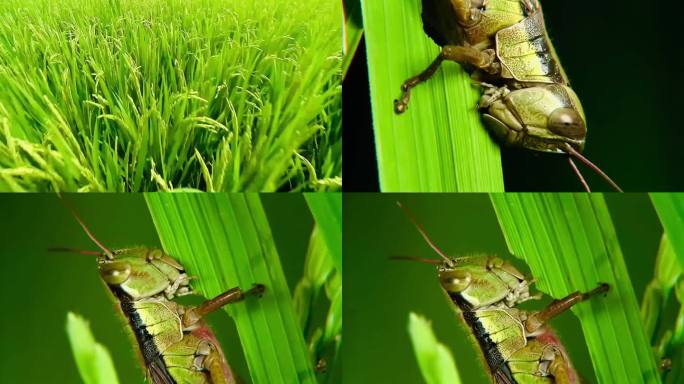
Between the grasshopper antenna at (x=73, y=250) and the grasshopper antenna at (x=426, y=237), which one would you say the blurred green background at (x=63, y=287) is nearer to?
the grasshopper antenna at (x=73, y=250)

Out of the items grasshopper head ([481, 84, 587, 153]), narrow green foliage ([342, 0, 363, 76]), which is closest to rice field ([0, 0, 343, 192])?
narrow green foliage ([342, 0, 363, 76])

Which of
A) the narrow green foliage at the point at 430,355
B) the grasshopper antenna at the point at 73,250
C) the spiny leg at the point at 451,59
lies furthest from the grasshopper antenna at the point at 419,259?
the grasshopper antenna at the point at 73,250

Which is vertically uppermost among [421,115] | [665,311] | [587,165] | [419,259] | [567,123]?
[421,115]

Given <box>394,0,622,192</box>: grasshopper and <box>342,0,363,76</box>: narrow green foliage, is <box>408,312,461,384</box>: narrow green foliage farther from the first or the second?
<box>342,0,363,76</box>: narrow green foliage

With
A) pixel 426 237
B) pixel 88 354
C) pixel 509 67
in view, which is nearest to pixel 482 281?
pixel 426 237

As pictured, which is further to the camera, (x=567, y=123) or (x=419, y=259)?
(x=419, y=259)

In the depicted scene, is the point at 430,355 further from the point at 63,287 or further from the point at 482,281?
the point at 63,287
